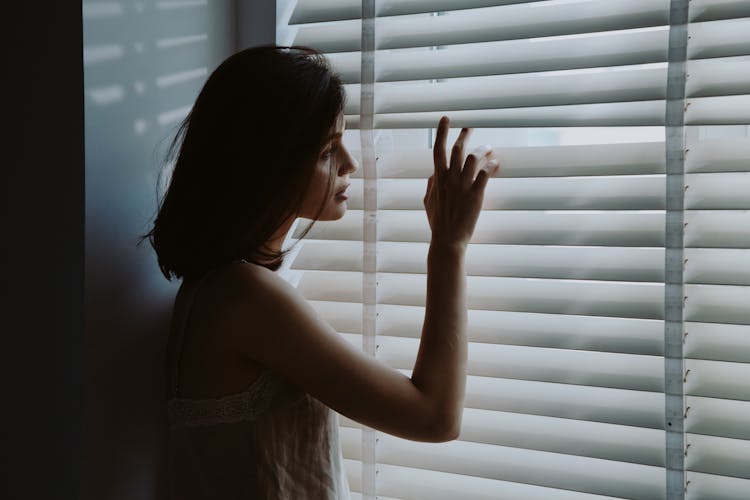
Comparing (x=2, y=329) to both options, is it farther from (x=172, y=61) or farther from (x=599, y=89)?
(x=599, y=89)

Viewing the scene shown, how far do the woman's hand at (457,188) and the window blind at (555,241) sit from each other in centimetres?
6

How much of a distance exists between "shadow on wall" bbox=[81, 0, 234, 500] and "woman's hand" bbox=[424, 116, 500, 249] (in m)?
0.44

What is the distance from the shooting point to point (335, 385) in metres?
0.93

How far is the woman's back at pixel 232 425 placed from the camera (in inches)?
38.3

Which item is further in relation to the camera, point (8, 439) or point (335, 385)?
point (8, 439)

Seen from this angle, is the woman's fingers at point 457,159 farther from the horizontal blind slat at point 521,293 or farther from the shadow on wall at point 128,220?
the shadow on wall at point 128,220

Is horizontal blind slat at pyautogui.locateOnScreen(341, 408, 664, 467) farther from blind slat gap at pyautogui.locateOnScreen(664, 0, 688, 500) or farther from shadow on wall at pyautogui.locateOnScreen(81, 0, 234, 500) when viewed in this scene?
shadow on wall at pyautogui.locateOnScreen(81, 0, 234, 500)

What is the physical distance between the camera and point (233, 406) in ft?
3.21

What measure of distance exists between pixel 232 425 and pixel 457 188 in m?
0.45

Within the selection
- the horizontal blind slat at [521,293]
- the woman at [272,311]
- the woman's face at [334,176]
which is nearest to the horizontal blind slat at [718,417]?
the horizontal blind slat at [521,293]

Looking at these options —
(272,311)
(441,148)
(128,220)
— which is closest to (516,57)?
(441,148)

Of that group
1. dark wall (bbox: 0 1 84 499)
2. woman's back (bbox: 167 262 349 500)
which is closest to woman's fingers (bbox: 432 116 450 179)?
woman's back (bbox: 167 262 349 500)

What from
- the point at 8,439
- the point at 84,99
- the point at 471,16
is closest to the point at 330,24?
the point at 471,16

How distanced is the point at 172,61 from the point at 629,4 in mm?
680
